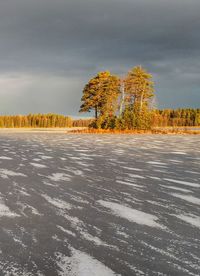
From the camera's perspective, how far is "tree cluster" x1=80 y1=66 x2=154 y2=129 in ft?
180

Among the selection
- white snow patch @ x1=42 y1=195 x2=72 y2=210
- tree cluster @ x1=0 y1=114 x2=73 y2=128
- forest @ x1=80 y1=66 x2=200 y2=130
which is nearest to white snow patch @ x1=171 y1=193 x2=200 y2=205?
white snow patch @ x1=42 y1=195 x2=72 y2=210

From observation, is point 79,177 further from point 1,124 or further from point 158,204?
point 1,124

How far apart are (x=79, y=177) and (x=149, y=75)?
5295cm

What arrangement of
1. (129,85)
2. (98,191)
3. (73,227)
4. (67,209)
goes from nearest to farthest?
(73,227)
(67,209)
(98,191)
(129,85)

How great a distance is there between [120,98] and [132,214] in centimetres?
5354

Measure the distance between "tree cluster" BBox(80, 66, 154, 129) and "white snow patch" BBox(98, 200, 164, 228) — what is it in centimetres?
4891

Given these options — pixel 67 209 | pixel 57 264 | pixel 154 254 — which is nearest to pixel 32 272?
pixel 57 264

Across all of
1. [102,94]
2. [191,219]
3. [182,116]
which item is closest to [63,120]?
[182,116]

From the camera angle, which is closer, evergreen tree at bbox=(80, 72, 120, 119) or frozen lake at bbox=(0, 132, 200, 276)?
frozen lake at bbox=(0, 132, 200, 276)

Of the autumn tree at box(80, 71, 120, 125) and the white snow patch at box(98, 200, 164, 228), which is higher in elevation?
the autumn tree at box(80, 71, 120, 125)

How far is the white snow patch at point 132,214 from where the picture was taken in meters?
4.88

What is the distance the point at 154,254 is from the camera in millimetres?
3672

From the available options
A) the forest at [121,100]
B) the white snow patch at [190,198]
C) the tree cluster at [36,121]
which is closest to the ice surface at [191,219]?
the white snow patch at [190,198]

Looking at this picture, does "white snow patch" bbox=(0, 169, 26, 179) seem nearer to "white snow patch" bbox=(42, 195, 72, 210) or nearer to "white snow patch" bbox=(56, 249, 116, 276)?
"white snow patch" bbox=(42, 195, 72, 210)
